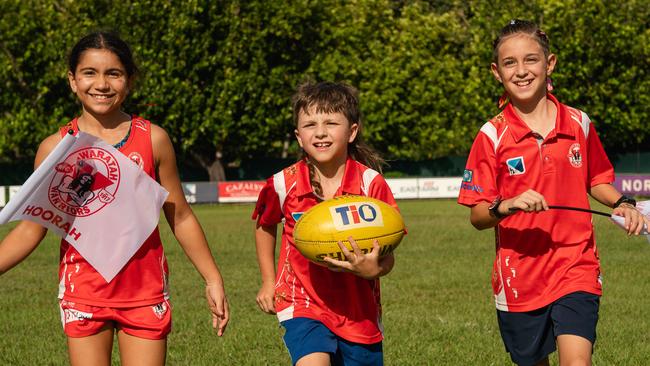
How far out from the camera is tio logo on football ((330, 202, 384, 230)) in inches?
199

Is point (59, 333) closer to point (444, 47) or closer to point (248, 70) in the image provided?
point (248, 70)

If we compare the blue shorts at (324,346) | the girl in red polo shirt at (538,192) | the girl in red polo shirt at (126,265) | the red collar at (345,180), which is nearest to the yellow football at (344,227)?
the red collar at (345,180)

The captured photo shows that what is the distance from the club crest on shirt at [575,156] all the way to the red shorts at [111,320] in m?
2.45

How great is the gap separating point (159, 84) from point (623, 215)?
37416mm

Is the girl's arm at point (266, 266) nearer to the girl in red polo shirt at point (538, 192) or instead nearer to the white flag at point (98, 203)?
the white flag at point (98, 203)

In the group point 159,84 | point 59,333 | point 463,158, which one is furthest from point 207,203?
point 59,333

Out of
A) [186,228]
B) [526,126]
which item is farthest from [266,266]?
[526,126]

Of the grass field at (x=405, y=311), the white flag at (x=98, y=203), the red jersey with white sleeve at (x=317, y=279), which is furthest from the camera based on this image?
the grass field at (x=405, y=311)

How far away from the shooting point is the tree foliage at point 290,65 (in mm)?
41438

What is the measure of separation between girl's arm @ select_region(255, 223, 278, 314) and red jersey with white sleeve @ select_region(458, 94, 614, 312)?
111 centimetres

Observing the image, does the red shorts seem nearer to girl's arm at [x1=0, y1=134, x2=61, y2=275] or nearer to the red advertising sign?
girl's arm at [x1=0, y1=134, x2=61, y2=275]

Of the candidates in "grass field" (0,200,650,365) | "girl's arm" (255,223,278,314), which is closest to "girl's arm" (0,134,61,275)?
"girl's arm" (255,223,278,314)

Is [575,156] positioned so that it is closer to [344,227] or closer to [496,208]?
[496,208]

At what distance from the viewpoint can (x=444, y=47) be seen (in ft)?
155
